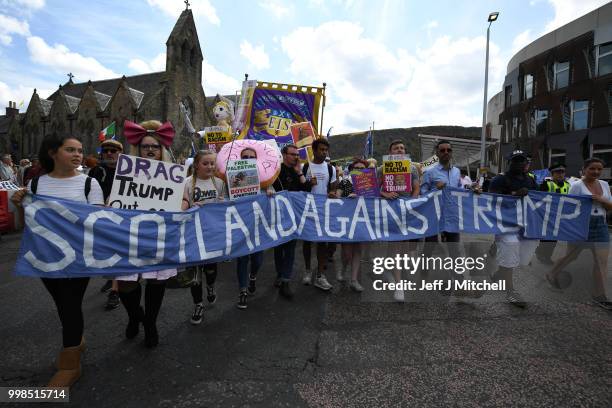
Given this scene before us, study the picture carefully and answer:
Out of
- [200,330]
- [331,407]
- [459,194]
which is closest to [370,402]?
[331,407]

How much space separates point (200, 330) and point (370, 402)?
6.30ft

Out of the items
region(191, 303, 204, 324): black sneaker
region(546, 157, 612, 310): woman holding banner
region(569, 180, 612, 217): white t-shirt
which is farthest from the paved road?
region(569, 180, 612, 217): white t-shirt

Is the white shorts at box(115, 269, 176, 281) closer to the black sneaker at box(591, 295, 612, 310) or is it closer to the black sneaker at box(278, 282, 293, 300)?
the black sneaker at box(278, 282, 293, 300)

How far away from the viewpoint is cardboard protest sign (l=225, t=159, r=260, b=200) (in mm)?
3926

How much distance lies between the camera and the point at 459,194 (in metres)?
4.57

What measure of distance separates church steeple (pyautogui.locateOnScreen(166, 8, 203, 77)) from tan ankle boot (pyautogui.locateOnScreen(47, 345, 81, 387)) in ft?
120

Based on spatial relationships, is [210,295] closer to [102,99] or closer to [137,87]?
[137,87]

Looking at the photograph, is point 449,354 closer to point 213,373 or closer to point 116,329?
point 213,373

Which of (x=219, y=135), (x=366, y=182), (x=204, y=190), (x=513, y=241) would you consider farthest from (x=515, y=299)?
(x=219, y=135)

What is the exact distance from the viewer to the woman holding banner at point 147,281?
10.0 feet

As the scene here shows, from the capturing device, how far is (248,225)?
12.6 feet

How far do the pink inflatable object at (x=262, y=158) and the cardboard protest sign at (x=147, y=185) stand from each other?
0.94 meters

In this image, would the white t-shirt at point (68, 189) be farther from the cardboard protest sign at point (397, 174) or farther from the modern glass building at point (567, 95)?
the modern glass building at point (567, 95)

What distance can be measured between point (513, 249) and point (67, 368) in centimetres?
505
